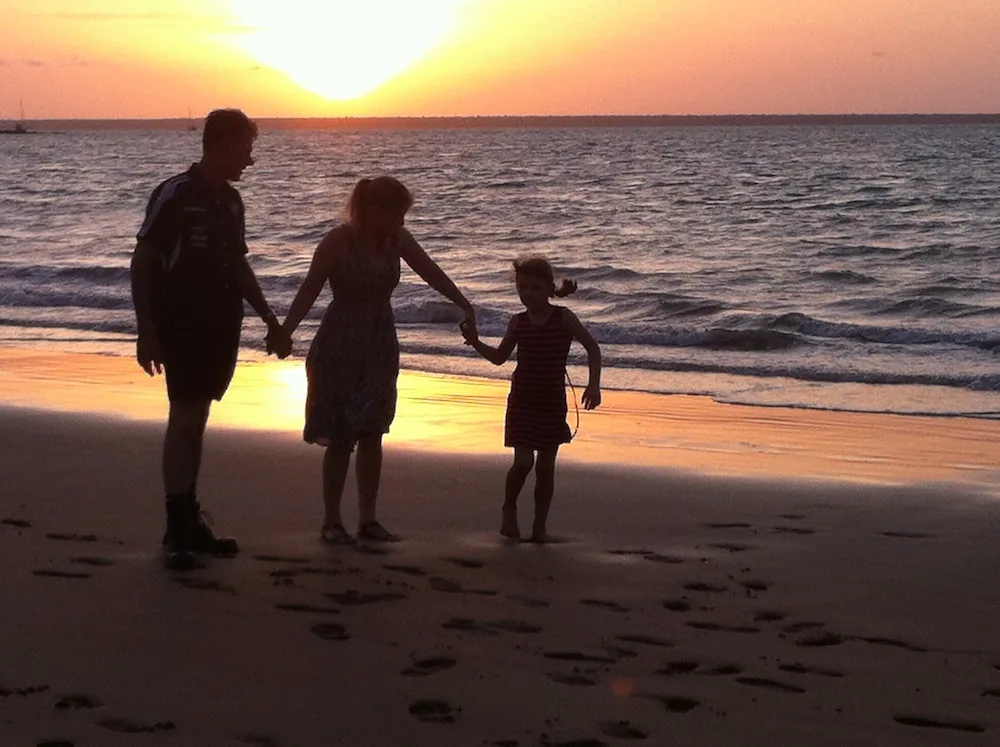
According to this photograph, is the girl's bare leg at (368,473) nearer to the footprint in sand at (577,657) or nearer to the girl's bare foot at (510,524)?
the girl's bare foot at (510,524)

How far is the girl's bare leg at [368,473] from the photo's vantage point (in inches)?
236

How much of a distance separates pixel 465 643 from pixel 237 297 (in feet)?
5.87

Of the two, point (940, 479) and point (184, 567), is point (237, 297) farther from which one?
point (940, 479)

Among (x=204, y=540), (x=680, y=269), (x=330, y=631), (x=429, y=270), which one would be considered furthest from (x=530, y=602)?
(x=680, y=269)

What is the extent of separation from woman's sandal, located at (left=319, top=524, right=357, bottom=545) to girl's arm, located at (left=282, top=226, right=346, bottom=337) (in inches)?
33.3

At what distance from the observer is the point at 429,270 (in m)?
6.02

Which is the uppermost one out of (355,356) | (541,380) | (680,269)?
(355,356)

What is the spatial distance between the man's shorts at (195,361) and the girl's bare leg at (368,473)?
745 mm

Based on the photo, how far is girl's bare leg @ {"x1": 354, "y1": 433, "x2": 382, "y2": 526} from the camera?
19.7 feet

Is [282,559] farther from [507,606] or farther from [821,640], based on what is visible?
[821,640]

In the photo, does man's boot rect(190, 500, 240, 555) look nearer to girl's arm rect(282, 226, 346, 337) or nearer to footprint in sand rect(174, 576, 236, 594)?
footprint in sand rect(174, 576, 236, 594)

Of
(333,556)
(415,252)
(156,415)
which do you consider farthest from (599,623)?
(156,415)

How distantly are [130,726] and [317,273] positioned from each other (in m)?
2.40

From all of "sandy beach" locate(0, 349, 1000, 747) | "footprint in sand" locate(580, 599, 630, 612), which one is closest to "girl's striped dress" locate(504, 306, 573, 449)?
"sandy beach" locate(0, 349, 1000, 747)
